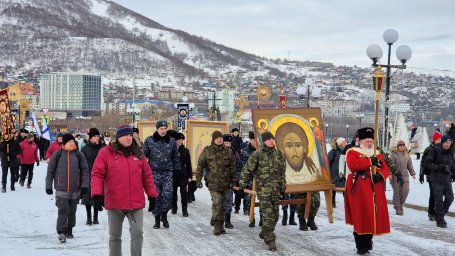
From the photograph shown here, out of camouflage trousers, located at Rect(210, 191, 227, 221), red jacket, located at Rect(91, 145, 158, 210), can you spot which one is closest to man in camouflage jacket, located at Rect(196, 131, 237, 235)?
camouflage trousers, located at Rect(210, 191, 227, 221)

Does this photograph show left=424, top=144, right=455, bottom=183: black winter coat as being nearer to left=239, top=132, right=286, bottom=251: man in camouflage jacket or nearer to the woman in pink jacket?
left=239, top=132, right=286, bottom=251: man in camouflage jacket

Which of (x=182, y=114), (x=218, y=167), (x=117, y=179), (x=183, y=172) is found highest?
(x=182, y=114)

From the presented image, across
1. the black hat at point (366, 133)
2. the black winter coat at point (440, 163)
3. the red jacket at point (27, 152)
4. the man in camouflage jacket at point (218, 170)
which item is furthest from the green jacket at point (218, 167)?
the red jacket at point (27, 152)

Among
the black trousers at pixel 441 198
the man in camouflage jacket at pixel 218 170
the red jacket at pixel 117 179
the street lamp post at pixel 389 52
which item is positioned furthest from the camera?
the street lamp post at pixel 389 52

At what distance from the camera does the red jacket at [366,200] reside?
9.23 meters

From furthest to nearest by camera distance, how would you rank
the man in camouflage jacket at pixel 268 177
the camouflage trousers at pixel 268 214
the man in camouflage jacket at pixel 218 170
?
the man in camouflage jacket at pixel 218 170
the man in camouflage jacket at pixel 268 177
the camouflage trousers at pixel 268 214

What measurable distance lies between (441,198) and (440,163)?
687 millimetres

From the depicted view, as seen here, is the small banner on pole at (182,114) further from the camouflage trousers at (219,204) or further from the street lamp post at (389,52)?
the camouflage trousers at (219,204)

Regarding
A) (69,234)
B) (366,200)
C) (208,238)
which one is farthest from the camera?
(208,238)

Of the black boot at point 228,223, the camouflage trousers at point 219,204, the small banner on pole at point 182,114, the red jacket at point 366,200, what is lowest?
the black boot at point 228,223

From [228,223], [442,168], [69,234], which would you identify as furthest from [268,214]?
[442,168]

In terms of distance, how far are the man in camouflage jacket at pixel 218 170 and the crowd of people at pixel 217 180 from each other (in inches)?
0.7

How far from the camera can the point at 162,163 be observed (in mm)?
12398

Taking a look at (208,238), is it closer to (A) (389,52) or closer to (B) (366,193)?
(B) (366,193)
